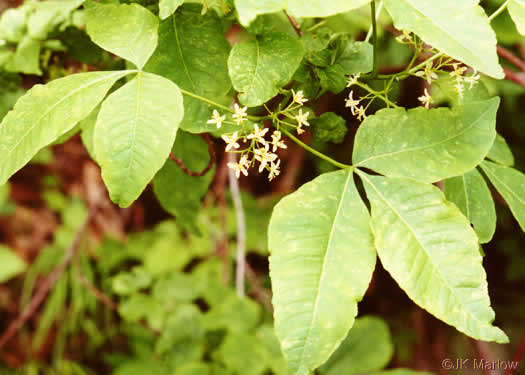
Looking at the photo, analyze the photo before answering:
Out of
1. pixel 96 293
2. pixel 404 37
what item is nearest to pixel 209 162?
pixel 404 37

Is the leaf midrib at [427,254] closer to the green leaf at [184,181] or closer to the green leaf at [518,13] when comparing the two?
the green leaf at [518,13]

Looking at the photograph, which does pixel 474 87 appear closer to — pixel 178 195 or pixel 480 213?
pixel 480 213

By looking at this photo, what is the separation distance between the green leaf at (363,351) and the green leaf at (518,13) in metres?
1.40

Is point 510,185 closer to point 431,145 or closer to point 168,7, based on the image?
point 431,145

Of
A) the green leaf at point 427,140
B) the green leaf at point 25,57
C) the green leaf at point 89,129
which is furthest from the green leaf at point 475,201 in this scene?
the green leaf at point 25,57

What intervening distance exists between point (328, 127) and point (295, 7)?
0.89ft

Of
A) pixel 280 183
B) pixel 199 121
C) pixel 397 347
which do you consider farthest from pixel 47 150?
pixel 397 347

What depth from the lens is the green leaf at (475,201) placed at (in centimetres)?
84

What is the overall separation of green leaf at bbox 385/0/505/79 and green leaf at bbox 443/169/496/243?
0.99ft

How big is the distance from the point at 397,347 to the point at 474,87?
2.12 m

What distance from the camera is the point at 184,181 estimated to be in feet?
3.61

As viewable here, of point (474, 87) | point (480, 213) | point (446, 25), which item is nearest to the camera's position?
point (446, 25)

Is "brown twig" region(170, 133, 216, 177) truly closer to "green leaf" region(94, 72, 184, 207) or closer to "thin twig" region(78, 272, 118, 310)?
"green leaf" region(94, 72, 184, 207)

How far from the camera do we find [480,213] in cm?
85
